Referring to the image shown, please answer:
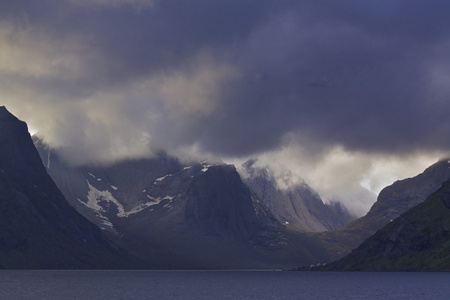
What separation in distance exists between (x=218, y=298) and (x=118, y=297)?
32856 mm

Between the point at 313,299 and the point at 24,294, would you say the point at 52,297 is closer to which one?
the point at 24,294

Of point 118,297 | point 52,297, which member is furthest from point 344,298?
point 52,297

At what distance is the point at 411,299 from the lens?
7436 inches

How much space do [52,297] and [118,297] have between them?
68.4 ft

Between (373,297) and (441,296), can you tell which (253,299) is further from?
(441,296)

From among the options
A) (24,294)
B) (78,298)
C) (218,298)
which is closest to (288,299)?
(218,298)

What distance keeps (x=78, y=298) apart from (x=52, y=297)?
27.9 feet

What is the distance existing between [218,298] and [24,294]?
64.1 metres

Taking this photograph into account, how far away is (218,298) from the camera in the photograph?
199 m

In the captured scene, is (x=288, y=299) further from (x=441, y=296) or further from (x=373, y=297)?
(x=441, y=296)

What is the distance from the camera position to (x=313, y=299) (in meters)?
199

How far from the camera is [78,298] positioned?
189 metres

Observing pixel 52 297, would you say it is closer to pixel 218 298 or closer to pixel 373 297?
pixel 218 298

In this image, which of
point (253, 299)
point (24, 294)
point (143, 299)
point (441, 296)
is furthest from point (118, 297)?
point (441, 296)
